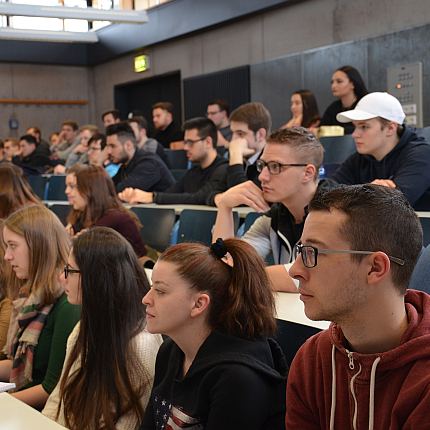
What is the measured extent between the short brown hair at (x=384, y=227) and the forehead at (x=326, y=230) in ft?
0.03

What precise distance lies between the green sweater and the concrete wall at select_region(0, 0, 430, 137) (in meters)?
5.08

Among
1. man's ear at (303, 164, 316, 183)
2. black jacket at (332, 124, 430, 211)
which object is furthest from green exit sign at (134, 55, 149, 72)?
man's ear at (303, 164, 316, 183)

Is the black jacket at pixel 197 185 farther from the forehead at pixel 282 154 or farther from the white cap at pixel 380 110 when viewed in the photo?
the forehead at pixel 282 154

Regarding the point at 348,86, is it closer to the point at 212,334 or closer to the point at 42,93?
the point at 212,334

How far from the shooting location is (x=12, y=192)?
393 centimetres

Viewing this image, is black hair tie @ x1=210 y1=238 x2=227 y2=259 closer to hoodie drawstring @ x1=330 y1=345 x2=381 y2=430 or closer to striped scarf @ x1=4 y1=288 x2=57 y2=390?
hoodie drawstring @ x1=330 y1=345 x2=381 y2=430

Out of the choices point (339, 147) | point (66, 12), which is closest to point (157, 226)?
point (339, 147)

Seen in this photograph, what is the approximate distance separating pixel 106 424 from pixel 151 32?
9111mm

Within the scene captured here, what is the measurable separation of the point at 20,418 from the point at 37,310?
0.76 meters

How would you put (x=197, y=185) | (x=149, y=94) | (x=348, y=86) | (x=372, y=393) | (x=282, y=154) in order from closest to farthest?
1. (x=372, y=393)
2. (x=282, y=154)
3. (x=197, y=185)
4. (x=348, y=86)
5. (x=149, y=94)

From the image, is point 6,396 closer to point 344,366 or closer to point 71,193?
point 344,366

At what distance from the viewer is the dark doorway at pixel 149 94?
1026 centimetres

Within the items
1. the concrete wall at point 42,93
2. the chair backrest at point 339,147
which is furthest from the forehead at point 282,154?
the concrete wall at point 42,93

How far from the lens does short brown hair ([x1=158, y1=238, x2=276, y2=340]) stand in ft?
4.82
